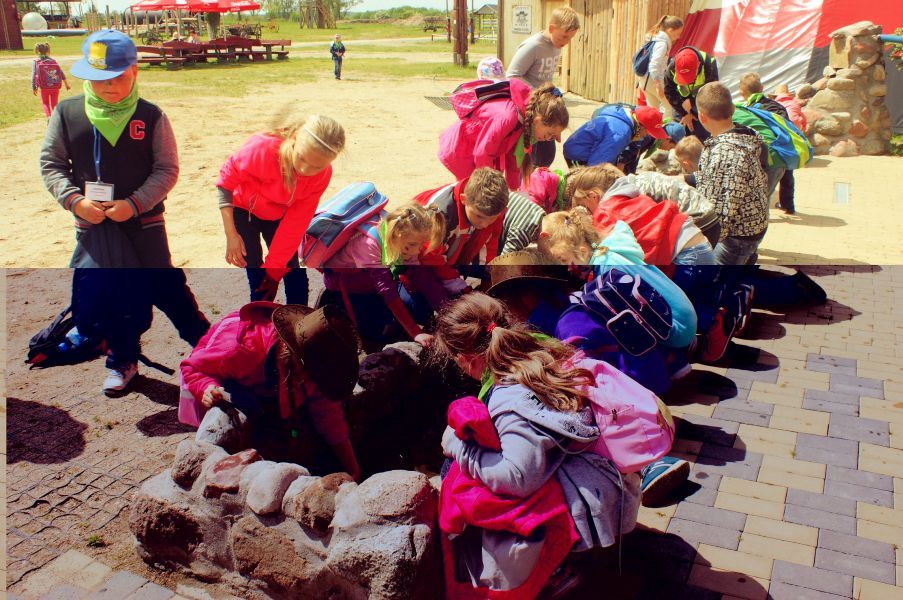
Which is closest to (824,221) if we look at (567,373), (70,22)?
(567,373)

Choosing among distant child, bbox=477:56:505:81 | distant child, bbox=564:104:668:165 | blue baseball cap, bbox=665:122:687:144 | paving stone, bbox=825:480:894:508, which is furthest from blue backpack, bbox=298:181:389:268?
blue baseball cap, bbox=665:122:687:144

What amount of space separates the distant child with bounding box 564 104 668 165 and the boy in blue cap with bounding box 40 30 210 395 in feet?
8.68

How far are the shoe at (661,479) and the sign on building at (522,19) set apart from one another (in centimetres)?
1685

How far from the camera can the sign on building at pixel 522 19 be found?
18.4 meters

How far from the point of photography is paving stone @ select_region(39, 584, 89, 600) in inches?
99.3

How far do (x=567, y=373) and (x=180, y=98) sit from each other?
52.2 ft

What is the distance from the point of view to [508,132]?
179 inches

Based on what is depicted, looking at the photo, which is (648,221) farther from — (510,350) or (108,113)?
(108,113)

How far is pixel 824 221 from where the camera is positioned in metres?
7.43

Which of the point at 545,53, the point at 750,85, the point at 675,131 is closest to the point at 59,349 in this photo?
the point at 545,53

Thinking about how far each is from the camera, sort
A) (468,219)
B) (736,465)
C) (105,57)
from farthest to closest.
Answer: (468,219)
(105,57)
(736,465)

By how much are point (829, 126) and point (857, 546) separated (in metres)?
9.33

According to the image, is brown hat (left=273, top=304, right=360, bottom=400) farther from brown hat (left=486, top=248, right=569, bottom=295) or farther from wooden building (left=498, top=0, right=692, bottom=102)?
wooden building (left=498, top=0, right=692, bottom=102)

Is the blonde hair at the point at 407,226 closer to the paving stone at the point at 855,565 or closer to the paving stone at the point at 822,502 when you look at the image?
the paving stone at the point at 822,502
